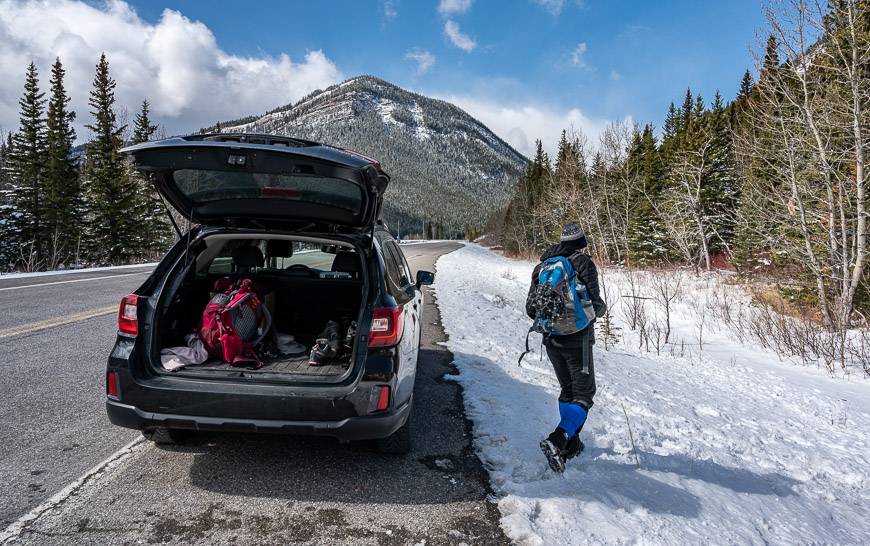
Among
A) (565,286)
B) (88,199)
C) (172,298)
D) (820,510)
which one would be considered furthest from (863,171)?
(88,199)

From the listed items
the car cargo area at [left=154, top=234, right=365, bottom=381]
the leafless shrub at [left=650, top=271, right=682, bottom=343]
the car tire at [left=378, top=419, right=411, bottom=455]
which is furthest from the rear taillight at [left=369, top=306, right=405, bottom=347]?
the leafless shrub at [left=650, top=271, right=682, bottom=343]

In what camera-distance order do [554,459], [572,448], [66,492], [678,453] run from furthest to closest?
[678,453]
[572,448]
[554,459]
[66,492]

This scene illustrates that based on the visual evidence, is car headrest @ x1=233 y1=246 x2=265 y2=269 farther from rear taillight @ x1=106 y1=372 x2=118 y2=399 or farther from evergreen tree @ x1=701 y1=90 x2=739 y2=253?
evergreen tree @ x1=701 y1=90 x2=739 y2=253

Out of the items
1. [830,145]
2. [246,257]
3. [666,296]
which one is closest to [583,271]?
[246,257]

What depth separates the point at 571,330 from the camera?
337 cm

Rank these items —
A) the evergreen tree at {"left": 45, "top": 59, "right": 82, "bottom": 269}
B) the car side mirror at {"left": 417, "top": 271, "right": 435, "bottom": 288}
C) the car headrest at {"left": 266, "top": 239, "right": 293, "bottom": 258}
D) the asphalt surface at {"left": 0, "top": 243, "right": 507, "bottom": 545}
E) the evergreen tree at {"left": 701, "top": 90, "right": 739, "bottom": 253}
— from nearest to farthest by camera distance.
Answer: the asphalt surface at {"left": 0, "top": 243, "right": 507, "bottom": 545}, the car headrest at {"left": 266, "top": 239, "right": 293, "bottom": 258}, the car side mirror at {"left": 417, "top": 271, "right": 435, "bottom": 288}, the evergreen tree at {"left": 701, "top": 90, "right": 739, "bottom": 253}, the evergreen tree at {"left": 45, "top": 59, "right": 82, "bottom": 269}

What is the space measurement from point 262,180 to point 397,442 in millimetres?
2078

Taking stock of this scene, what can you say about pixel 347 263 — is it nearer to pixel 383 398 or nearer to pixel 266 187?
pixel 266 187

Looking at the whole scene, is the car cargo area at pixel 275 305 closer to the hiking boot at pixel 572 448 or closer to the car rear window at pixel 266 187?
the car rear window at pixel 266 187

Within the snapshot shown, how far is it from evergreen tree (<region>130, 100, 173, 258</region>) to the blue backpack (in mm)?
30674

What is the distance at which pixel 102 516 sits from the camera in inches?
99.2

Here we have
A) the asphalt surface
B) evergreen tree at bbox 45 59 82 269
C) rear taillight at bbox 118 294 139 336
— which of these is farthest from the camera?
evergreen tree at bbox 45 59 82 269

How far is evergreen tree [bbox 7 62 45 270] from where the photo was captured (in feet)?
95.1

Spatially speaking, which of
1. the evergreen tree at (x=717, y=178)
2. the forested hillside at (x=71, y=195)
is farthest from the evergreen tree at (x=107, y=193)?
the evergreen tree at (x=717, y=178)
